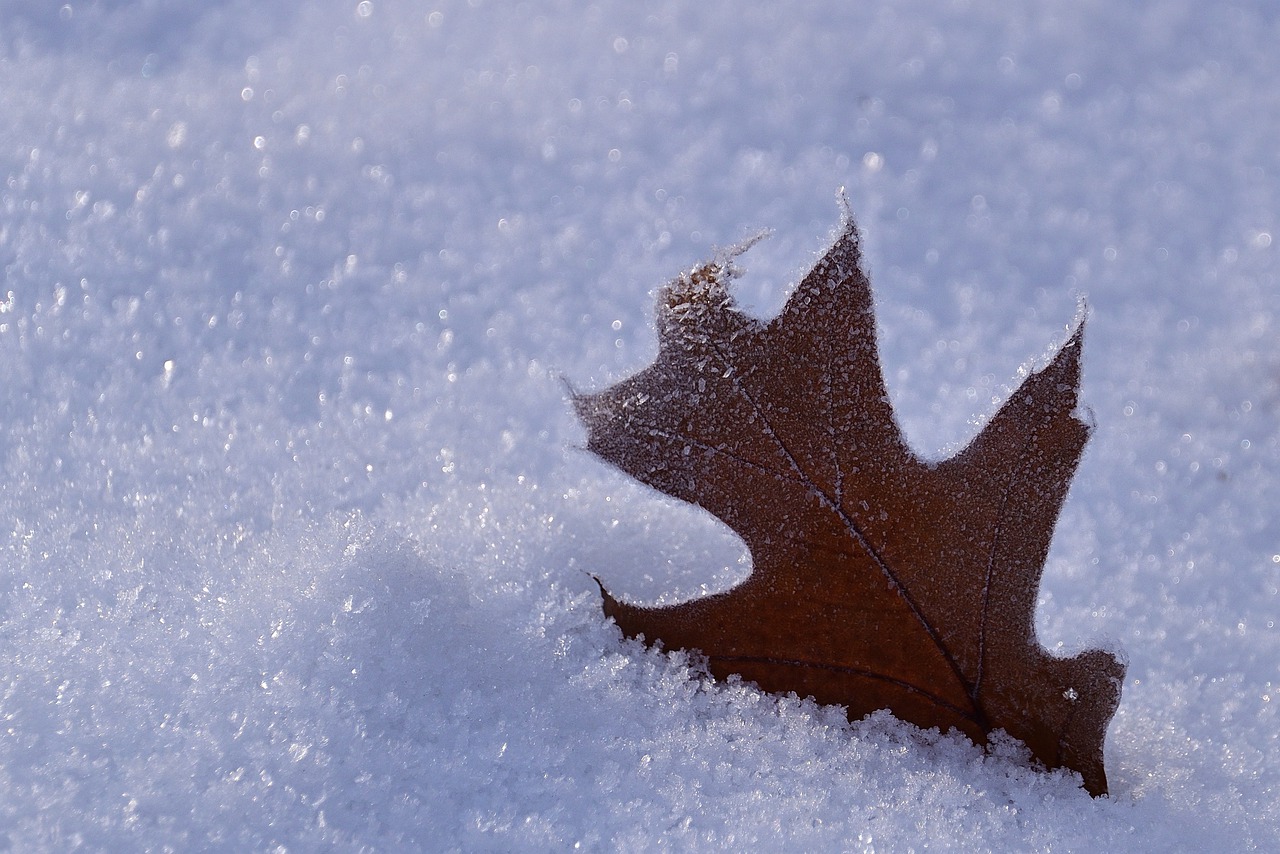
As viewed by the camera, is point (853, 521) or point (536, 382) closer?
point (853, 521)

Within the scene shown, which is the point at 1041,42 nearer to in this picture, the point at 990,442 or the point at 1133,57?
the point at 1133,57

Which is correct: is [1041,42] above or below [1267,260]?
above

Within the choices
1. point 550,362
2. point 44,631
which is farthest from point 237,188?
point 44,631

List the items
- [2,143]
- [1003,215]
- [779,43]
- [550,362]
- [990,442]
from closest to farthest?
[990,442], [550,362], [2,143], [1003,215], [779,43]
